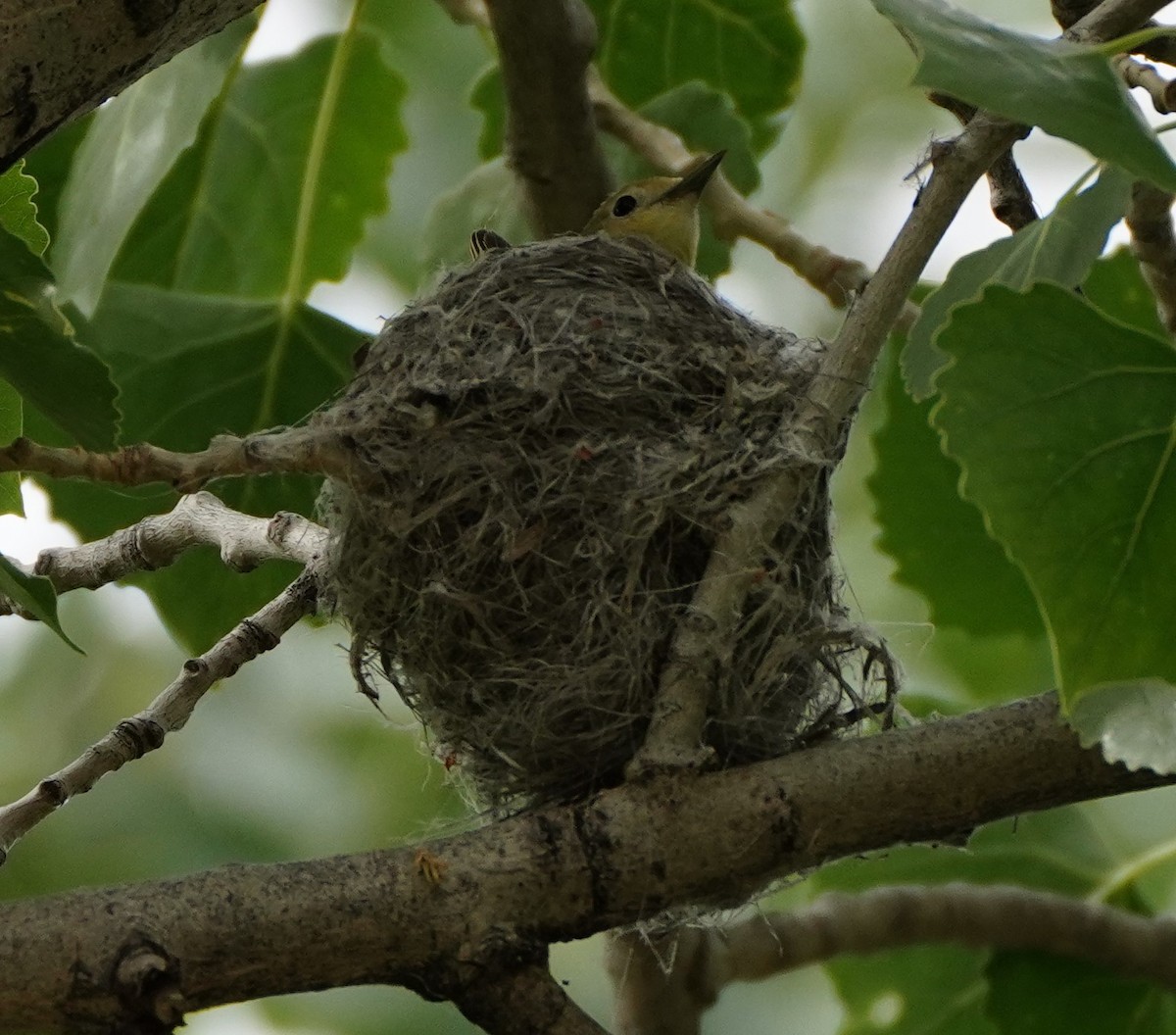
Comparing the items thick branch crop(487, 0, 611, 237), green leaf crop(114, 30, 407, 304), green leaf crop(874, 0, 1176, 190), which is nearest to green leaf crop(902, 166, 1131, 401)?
green leaf crop(874, 0, 1176, 190)

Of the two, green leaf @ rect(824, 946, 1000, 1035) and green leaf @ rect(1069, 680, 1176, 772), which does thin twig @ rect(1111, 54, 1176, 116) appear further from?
green leaf @ rect(824, 946, 1000, 1035)

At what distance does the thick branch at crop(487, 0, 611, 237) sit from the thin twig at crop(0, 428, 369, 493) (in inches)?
43.1

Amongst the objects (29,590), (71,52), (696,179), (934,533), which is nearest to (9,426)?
(29,590)

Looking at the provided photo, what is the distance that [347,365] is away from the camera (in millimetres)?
3072

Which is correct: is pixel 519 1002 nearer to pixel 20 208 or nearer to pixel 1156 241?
pixel 20 208

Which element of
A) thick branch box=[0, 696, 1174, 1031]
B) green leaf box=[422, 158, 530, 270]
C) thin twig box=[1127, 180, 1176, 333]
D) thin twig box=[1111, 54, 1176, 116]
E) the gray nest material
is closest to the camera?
thick branch box=[0, 696, 1174, 1031]

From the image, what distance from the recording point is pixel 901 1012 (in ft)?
11.2

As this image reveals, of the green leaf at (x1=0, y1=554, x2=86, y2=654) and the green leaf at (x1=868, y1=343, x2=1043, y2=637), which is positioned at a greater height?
the green leaf at (x1=868, y1=343, x2=1043, y2=637)

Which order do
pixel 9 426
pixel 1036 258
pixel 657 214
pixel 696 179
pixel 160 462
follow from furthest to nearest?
pixel 657 214, pixel 696 179, pixel 1036 258, pixel 9 426, pixel 160 462

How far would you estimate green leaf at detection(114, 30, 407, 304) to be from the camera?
365 cm

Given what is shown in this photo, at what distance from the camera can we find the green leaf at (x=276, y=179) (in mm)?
3650

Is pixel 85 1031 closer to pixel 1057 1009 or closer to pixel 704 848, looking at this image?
pixel 704 848

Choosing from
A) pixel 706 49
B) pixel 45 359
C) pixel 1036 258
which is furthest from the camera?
pixel 706 49

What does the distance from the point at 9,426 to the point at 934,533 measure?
194cm
